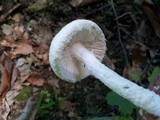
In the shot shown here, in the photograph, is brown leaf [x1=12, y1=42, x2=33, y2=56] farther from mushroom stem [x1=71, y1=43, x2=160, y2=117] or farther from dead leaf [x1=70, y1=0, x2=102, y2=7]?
mushroom stem [x1=71, y1=43, x2=160, y2=117]

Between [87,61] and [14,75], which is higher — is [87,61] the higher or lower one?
the higher one

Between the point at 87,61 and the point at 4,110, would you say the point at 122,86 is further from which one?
the point at 4,110

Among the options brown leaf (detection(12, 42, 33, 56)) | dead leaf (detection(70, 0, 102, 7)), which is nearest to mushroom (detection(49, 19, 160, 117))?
brown leaf (detection(12, 42, 33, 56))

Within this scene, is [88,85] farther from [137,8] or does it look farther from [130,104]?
[137,8]

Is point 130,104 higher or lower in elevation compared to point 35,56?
lower

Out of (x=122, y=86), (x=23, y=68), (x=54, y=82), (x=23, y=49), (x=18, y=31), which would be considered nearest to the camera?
(x=122, y=86)

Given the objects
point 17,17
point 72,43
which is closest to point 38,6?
point 17,17

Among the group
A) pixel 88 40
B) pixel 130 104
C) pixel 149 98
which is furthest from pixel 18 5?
pixel 149 98

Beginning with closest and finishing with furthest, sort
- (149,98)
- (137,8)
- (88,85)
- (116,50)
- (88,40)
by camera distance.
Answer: (149,98)
(88,40)
(88,85)
(116,50)
(137,8)

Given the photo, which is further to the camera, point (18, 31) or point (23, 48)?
point (18, 31)
